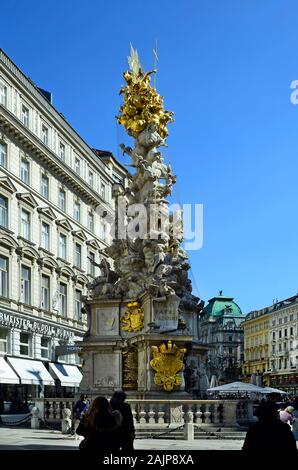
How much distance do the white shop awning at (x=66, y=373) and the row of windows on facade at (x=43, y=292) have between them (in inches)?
142

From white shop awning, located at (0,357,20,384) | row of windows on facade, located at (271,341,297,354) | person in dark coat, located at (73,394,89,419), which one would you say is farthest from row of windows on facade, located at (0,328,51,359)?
row of windows on facade, located at (271,341,297,354)

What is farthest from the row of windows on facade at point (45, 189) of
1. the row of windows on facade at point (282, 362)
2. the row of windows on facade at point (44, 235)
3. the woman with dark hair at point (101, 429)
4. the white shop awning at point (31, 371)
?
the row of windows on facade at point (282, 362)

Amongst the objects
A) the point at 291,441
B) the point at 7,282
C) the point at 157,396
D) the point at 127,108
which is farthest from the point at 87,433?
the point at 7,282

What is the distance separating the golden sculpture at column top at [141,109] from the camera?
3162cm

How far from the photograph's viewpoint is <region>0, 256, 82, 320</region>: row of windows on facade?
4325cm

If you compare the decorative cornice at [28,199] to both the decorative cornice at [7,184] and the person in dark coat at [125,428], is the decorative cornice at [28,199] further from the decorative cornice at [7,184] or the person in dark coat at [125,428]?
the person in dark coat at [125,428]

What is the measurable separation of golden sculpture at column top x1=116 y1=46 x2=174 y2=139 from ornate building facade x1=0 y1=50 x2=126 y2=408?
10862mm

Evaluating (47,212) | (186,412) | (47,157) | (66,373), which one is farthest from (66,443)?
(47,157)

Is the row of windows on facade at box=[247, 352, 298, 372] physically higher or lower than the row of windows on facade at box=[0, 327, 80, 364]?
lower

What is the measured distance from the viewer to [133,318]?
28328 millimetres

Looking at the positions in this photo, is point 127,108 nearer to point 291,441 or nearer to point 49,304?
point 49,304

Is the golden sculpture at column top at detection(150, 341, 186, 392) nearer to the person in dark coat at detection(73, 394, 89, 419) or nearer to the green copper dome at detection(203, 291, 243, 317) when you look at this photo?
the person in dark coat at detection(73, 394, 89, 419)

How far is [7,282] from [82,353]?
15.5 meters

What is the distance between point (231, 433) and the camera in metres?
22.9
